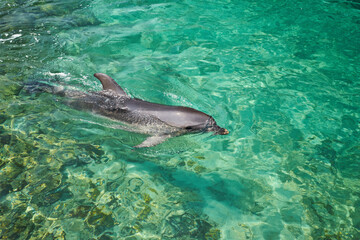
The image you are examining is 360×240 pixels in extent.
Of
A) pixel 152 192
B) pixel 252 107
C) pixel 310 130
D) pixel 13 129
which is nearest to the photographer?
pixel 152 192

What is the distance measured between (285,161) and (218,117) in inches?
66.2

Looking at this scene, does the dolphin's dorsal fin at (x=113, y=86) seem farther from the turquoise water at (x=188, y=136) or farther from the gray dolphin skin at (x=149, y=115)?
the turquoise water at (x=188, y=136)

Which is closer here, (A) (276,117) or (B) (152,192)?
(B) (152,192)

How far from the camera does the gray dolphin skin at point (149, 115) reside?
17.5 ft

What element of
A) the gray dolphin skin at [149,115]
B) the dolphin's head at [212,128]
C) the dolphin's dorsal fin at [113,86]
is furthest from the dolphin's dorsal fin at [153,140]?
the dolphin's dorsal fin at [113,86]

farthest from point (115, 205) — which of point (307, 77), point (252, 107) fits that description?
point (307, 77)

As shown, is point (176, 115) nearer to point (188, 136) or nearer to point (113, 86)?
point (188, 136)

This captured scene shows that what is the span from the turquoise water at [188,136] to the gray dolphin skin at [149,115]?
25 centimetres

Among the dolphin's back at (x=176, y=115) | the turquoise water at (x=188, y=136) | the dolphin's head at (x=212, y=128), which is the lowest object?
the turquoise water at (x=188, y=136)

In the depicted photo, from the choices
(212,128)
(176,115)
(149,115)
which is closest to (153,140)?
(149,115)

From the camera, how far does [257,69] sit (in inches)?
322

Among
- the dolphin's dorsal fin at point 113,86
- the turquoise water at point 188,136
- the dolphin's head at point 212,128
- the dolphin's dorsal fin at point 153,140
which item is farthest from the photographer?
the dolphin's dorsal fin at point 113,86

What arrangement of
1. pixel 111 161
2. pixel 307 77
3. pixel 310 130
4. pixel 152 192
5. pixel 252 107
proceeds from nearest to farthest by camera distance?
pixel 152 192 → pixel 111 161 → pixel 310 130 → pixel 252 107 → pixel 307 77

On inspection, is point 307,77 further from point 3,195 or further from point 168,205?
point 3,195
